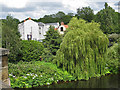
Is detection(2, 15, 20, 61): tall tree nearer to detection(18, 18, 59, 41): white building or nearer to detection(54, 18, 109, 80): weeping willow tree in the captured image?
detection(54, 18, 109, 80): weeping willow tree

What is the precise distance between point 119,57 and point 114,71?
140 cm

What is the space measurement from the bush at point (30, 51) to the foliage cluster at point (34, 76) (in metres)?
3.51

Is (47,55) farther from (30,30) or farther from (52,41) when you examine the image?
(30,30)

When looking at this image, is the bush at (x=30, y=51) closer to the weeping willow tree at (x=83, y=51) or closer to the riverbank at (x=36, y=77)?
the riverbank at (x=36, y=77)

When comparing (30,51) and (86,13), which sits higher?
(86,13)

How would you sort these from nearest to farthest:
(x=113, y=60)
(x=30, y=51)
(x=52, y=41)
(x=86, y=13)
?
(x=113, y=60), (x=30, y=51), (x=52, y=41), (x=86, y=13)

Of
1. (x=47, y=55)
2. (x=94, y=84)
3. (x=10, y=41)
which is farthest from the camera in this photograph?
(x=47, y=55)

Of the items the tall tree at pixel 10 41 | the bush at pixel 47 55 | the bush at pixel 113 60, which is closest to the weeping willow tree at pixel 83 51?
the bush at pixel 113 60

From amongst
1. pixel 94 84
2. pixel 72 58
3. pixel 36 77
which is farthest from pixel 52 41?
pixel 94 84

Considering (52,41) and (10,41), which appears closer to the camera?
(10,41)

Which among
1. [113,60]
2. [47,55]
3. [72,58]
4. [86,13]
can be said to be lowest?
[113,60]

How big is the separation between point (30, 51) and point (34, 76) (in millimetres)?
5332

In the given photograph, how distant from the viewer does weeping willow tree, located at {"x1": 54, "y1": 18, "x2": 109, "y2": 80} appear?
10.6m

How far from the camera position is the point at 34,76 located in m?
11.0
